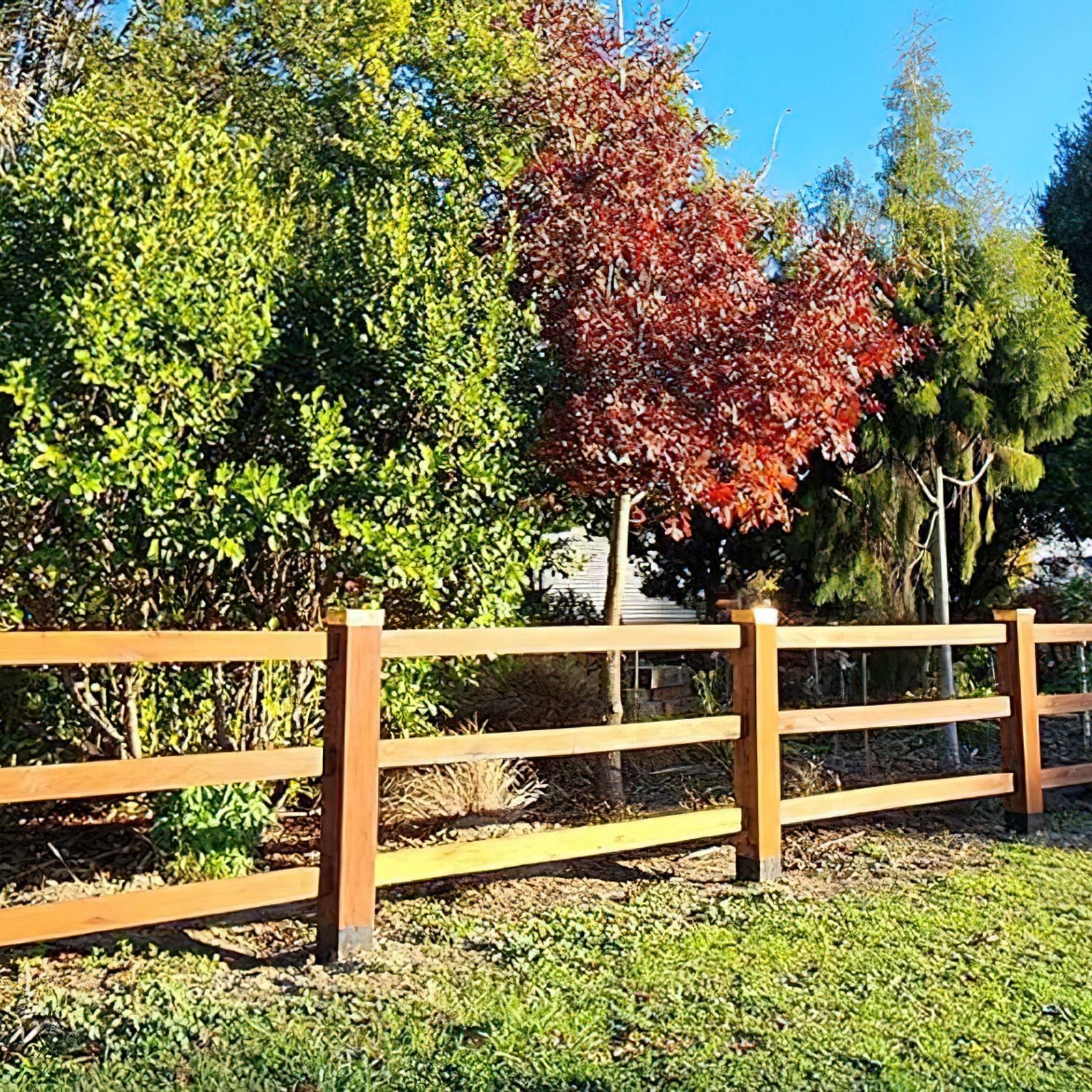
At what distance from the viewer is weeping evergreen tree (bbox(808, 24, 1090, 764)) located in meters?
7.37

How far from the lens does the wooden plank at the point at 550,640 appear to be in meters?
4.13

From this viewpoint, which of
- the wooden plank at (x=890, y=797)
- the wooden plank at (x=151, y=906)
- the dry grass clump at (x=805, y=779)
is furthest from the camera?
the dry grass clump at (x=805, y=779)

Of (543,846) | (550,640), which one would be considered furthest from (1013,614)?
(543,846)

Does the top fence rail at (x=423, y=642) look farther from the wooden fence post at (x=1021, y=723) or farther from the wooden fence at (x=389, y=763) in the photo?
the wooden fence post at (x=1021, y=723)

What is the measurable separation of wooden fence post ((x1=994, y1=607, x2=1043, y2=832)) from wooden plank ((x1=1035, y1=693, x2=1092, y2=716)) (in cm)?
7

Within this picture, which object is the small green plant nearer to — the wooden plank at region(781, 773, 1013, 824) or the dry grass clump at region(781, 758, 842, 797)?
the wooden plank at region(781, 773, 1013, 824)

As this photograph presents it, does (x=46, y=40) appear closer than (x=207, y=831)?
No

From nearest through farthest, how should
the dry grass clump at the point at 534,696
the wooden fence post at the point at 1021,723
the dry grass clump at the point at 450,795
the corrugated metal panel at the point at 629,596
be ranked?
the dry grass clump at the point at 450,795, the wooden fence post at the point at 1021,723, the dry grass clump at the point at 534,696, the corrugated metal panel at the point at 629,596

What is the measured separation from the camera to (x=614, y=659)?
6.41 meters

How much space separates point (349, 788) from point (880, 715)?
2.86 metres

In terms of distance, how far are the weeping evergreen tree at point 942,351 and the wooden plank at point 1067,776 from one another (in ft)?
4.34

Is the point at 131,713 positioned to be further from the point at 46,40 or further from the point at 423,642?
the point at 46,40

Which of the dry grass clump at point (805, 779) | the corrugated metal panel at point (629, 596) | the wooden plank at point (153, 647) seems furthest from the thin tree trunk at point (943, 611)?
the corrugated metal panel at point (629, 596)

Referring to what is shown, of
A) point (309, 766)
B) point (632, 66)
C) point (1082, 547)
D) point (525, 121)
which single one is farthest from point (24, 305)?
point (1082, 547)
